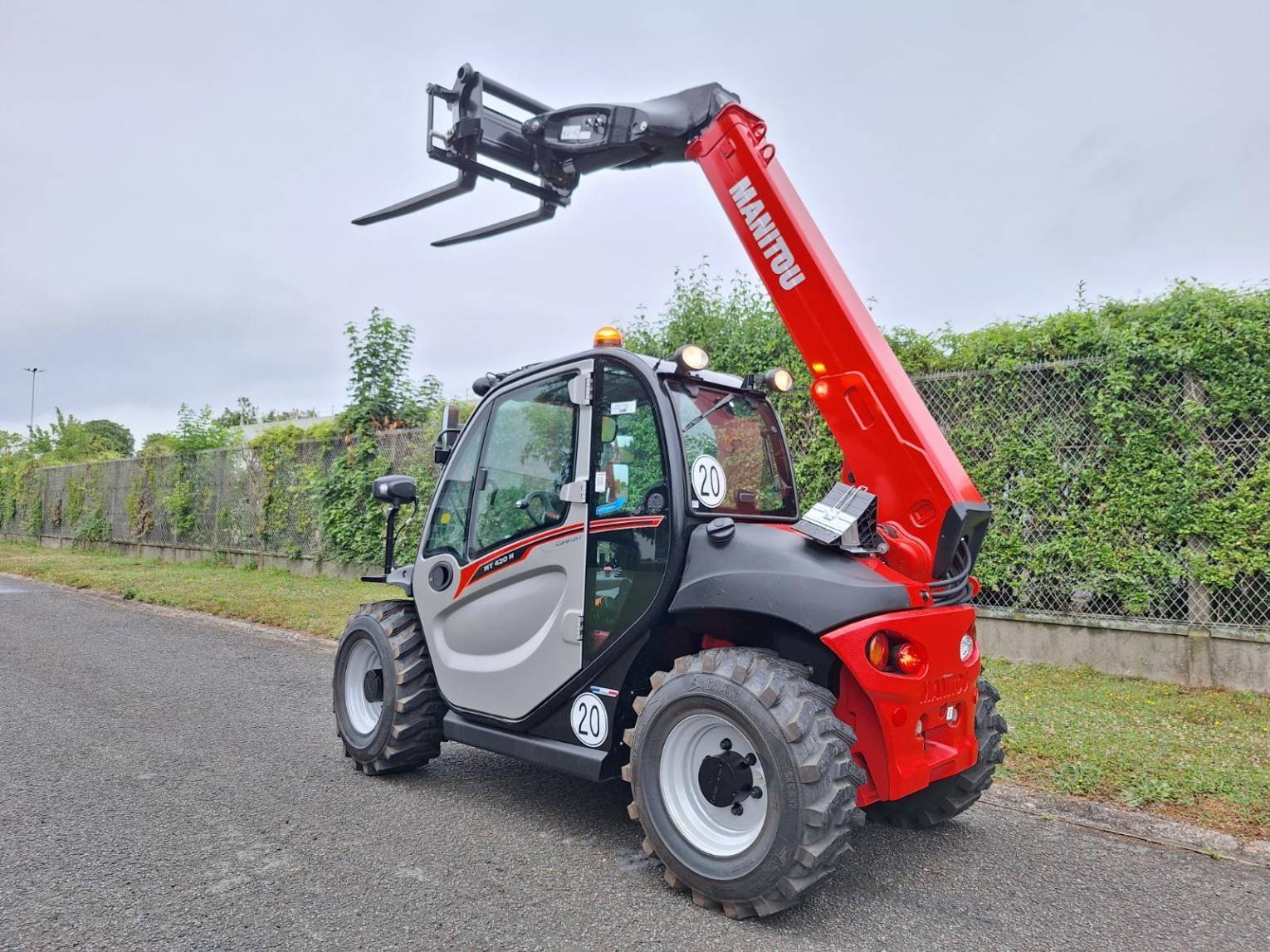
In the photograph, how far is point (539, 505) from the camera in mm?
3848

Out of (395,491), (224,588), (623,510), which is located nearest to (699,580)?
(623,510)

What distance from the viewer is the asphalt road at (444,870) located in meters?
2.81

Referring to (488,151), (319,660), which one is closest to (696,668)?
(488,151)

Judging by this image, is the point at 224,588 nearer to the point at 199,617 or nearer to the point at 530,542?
the point at 199,617

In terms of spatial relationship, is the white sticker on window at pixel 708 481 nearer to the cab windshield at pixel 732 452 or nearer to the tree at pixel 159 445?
the cab windshield at pixel 732 452

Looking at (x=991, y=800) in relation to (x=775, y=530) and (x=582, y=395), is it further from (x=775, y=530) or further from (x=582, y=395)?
(x=582, y=395)

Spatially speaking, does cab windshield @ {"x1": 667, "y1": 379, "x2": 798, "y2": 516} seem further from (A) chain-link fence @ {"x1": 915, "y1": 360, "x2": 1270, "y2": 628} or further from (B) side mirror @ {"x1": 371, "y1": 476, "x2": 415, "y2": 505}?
(A) chain-link fence @ {"x1": 915, "y1": 360, "x2": 1270, "y2": 628}

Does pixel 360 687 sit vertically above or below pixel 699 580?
below

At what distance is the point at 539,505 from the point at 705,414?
83 cm

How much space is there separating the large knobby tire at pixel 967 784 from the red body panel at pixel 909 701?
0.25 metres

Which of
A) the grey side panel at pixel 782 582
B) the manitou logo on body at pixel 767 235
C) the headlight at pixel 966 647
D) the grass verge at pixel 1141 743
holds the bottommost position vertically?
the grass verge at pixel 1141 743

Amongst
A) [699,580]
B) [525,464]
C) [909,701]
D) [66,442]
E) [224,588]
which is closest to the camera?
[909,701]

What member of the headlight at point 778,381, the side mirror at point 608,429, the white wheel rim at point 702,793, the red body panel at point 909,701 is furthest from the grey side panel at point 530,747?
the headlight at point 778,381

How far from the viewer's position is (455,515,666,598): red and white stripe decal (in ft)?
11.4
